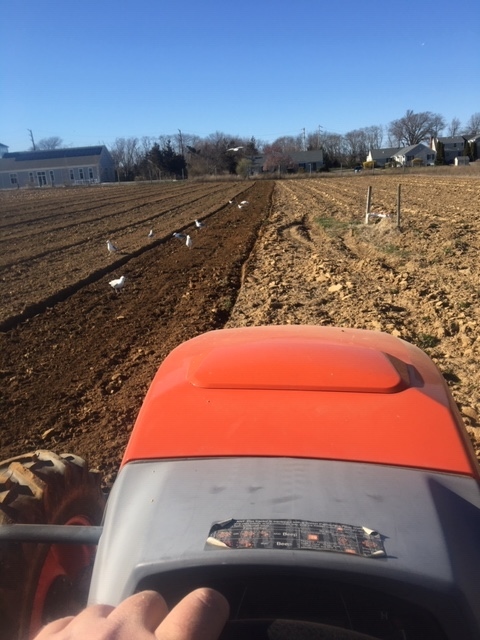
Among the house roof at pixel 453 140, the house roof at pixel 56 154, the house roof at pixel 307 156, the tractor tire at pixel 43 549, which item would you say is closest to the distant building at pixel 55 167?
the house roof at pixel 56 154

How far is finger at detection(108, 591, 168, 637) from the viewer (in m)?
1.02

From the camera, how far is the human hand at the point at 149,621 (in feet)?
3.25

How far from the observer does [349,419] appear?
1708 mm

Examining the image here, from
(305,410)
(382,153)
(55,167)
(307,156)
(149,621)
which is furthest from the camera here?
(382,153)

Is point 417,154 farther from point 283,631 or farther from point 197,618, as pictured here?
point 197,618

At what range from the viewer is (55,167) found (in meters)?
103

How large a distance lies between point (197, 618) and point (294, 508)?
1.19ft

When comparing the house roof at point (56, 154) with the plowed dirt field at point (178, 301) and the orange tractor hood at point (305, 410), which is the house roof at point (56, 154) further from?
the orange tractor hood at point (305, 410)

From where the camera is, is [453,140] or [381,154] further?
[453,140]

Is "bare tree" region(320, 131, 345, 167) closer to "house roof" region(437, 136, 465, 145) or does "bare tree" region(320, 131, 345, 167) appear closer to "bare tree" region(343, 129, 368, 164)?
"bare tree" region(343, 129, 368, 164)

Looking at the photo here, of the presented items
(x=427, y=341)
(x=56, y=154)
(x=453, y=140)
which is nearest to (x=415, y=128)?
(x=453, y=140)

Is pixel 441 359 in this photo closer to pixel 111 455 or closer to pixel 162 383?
pixel 111 455

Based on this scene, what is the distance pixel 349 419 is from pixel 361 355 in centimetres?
41

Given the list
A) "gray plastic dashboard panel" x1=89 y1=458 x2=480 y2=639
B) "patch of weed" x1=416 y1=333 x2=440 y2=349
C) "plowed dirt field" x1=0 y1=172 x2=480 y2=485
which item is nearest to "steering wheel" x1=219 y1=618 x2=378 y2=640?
"gray plastic dashboard panel" x1=89 y1=458 x2=480 y2=639
